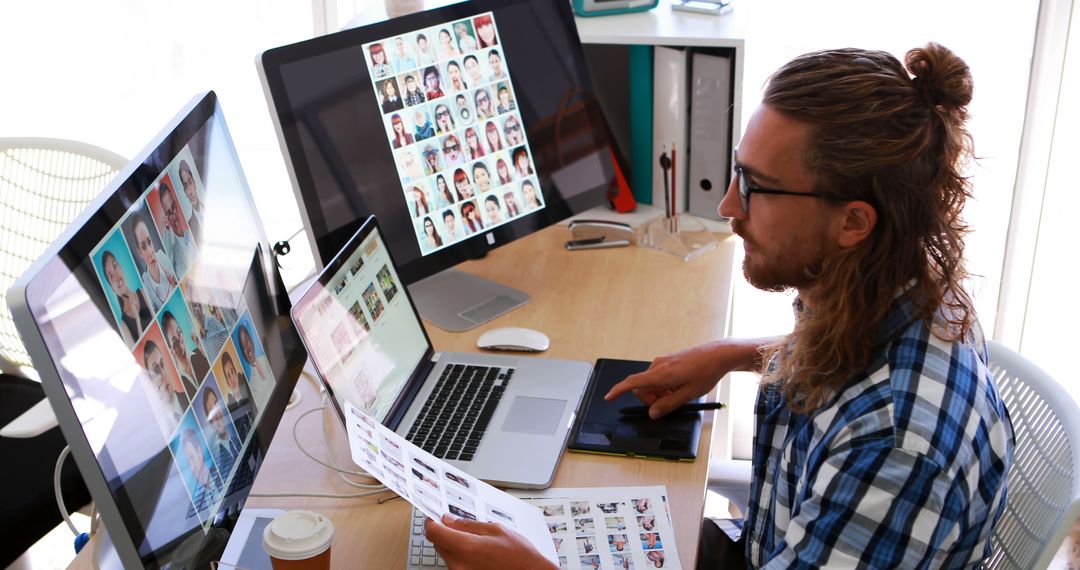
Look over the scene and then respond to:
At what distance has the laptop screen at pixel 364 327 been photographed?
4.06ft

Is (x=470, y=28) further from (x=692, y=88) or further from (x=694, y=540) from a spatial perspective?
(x=694, y=540)

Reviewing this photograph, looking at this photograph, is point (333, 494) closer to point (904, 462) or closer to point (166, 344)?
point (166, 344)

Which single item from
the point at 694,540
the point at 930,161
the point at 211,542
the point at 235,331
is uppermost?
the point at 930,161

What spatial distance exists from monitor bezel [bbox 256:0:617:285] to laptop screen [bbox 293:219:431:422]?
11 centimetres

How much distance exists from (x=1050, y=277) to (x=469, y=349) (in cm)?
158

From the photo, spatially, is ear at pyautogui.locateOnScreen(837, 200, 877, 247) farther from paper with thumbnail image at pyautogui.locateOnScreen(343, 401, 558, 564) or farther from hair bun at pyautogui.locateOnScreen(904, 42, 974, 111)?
paper with thumbnail image at pyautogui.locateOnScreen(343, 401, 558, 564)

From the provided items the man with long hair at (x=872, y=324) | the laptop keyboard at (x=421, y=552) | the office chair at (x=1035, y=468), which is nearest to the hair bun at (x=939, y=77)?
the man with long hair at (x=872, y=324)

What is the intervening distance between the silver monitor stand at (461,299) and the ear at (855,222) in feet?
2.32

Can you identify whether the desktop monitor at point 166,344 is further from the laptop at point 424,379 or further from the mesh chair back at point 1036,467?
the mesh chair back at point 1036,467

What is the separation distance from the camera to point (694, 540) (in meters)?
1.18

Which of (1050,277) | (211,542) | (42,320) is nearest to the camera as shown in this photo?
(42,320)

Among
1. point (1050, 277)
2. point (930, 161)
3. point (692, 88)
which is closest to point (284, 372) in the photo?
point (930, 161)

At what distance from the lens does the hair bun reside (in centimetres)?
109

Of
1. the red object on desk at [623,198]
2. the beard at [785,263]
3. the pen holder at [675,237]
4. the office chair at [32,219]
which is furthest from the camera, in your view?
the red object on desk at [623,198]
